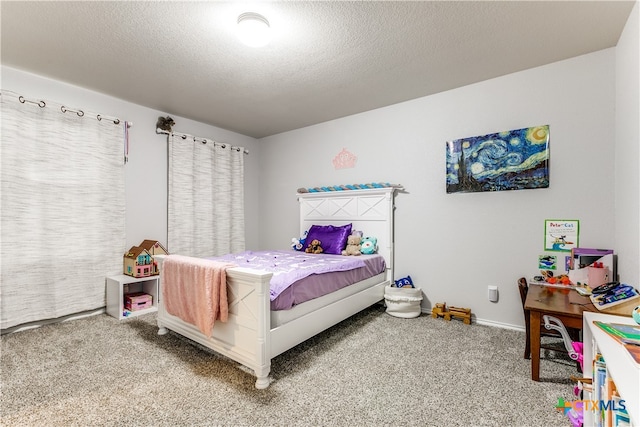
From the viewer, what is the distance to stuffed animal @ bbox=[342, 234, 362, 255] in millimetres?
3502

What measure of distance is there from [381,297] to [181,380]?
2197mm

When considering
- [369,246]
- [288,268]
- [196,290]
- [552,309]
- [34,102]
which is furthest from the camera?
[369,246]

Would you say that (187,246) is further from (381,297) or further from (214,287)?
(381,297)

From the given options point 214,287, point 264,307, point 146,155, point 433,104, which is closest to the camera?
point 264,307

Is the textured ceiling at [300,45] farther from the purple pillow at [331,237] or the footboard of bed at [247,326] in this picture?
Result: the footboard of bed at [247,326]

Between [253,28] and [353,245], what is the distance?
2467mm

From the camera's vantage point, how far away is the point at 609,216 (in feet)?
7.97

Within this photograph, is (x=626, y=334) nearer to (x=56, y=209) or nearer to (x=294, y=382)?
(x=294, y=382)

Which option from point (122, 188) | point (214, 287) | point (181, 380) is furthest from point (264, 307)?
point (122, 188)

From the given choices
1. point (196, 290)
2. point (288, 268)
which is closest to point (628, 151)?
point (288, 268)

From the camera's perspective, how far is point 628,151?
206 centimetres

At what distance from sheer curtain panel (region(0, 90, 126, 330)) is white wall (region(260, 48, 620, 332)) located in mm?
2798

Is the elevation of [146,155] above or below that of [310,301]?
above

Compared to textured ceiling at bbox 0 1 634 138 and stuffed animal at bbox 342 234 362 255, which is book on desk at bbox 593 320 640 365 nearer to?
textured ceiling at bbox 0 1 634 138
